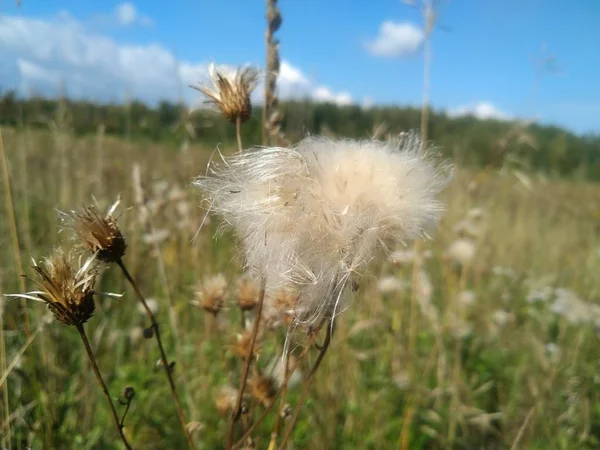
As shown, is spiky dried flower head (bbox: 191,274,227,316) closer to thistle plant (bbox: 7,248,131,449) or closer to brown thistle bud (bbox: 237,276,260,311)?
brown thistle bud (bbox: 237,276,260,311)

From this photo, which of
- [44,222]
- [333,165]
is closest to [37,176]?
[44,222]

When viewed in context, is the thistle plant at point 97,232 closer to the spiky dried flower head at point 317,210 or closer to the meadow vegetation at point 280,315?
the meadow vegetation at point 280,315

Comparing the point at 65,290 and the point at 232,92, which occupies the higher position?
the point at 232,92

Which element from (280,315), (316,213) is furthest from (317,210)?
(280,315)

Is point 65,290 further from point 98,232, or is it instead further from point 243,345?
point 243,345

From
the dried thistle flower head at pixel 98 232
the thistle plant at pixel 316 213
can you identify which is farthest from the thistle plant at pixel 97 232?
the thistle plant at pixel 316 213

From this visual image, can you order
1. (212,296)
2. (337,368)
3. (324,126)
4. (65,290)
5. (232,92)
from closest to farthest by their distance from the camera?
1. (65,290)
2. (232,92)
3. (212,296)
4. (324,126)
5. (337,368)

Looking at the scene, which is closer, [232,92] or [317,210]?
[317,210]
